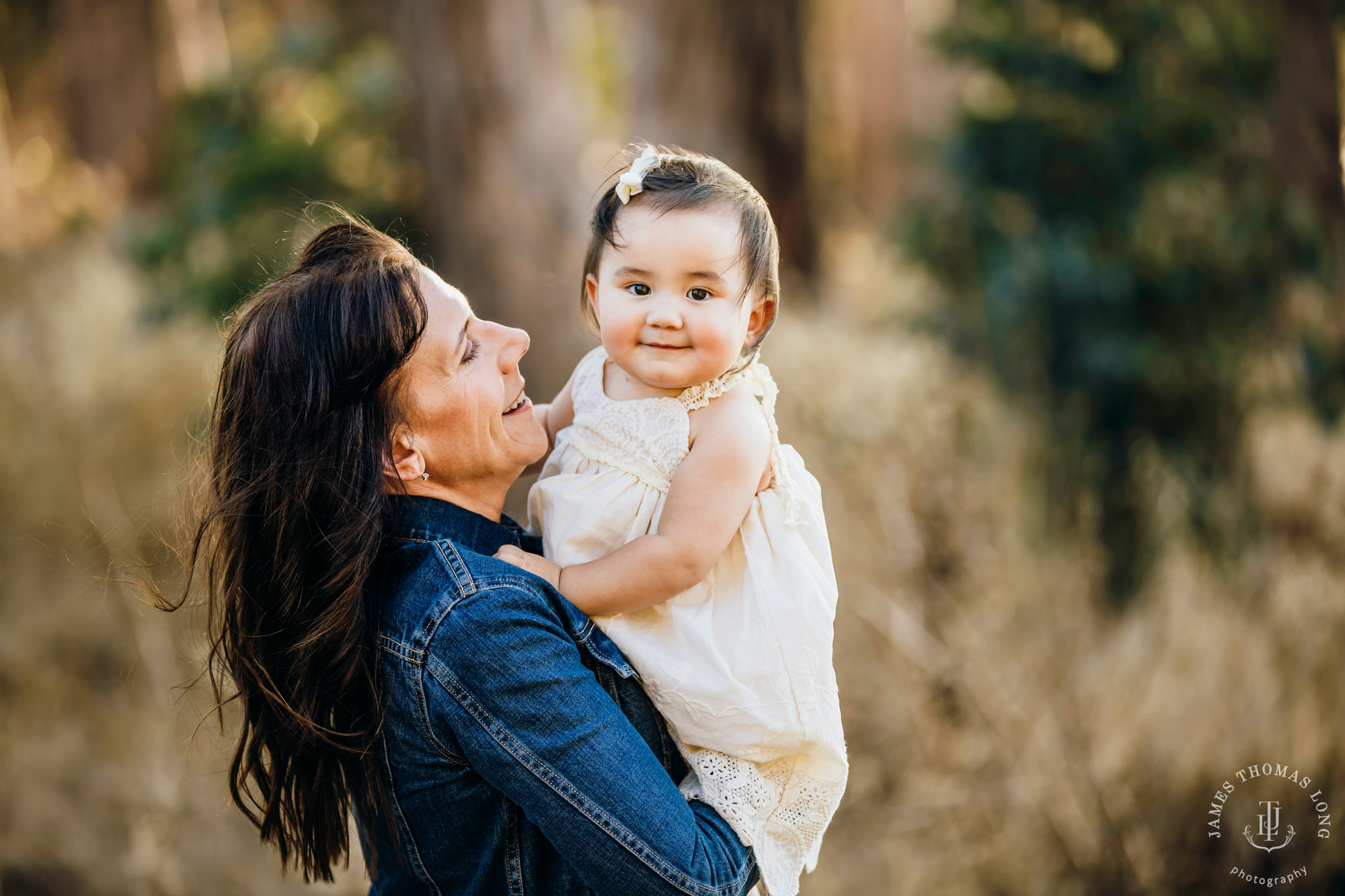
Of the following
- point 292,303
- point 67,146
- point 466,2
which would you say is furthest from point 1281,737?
point 67,146

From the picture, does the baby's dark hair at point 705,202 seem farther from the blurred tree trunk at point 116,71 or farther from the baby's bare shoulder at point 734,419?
the blurred tree trunk at point 116,71

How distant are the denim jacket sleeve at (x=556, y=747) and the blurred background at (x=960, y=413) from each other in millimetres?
712

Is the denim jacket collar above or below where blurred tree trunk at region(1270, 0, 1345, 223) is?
below

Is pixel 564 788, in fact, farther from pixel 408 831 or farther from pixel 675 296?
pixel 675 296

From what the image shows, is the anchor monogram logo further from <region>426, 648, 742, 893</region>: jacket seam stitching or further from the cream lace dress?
<region>426, 648, 742, 893</region>: jacket seam stitching

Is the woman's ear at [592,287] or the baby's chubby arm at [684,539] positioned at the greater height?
the woman's ear at [592,287]

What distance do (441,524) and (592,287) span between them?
493 mm

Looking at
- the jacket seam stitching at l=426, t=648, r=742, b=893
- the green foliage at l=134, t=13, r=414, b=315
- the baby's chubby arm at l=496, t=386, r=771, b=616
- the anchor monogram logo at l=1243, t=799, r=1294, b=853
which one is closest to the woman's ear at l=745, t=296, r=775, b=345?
the baby's chubby arm at l=496, t=386, r=771, b=616

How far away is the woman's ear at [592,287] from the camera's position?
1.73m

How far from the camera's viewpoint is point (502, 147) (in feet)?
18.2

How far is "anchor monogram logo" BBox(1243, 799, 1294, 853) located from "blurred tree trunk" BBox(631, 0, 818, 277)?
214 inches

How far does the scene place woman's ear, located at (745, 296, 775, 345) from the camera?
1.71m

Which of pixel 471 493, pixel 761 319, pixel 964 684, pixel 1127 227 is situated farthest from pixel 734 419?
pixel 1127 227

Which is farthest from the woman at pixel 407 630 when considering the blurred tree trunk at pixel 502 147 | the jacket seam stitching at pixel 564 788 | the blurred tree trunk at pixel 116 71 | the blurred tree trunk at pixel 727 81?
the blurred tree trunk at pixel 116 71
